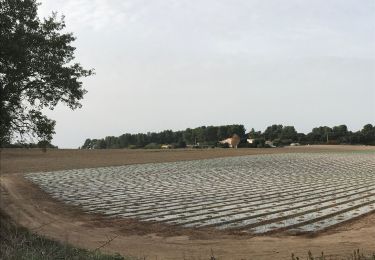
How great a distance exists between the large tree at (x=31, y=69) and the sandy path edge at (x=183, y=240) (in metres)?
3.75

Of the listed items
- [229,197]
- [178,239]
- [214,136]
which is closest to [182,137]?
[214,136]

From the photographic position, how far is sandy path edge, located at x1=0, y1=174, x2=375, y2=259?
12.2 m

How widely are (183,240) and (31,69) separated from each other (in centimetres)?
893

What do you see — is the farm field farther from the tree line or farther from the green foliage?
the green foliage

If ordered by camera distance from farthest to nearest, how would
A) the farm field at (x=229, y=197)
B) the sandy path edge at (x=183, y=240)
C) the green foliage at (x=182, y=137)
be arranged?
the green foliage at (x=182, y=137) → the farm field at (x=229, y=197) → the sandy path edge at (x=183, y=240)

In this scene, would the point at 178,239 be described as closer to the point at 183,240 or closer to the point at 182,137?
the point at 183,240

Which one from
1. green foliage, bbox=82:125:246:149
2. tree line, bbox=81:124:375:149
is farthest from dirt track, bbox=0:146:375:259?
green foliage, bbox=82:125:246:149

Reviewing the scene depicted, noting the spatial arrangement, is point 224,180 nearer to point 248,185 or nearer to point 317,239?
point 248,185

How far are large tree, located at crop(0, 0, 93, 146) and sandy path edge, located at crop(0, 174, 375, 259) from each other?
147 inches

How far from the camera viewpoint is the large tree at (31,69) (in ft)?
58.1

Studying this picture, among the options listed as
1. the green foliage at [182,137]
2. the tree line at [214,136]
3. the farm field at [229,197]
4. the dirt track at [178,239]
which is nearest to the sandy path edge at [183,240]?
the dirt track at [178,239]

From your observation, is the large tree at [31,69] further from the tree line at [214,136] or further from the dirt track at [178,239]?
the tree line at [214,136]

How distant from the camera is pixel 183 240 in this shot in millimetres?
14141

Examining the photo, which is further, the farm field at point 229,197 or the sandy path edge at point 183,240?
the farm field at point 229,197
